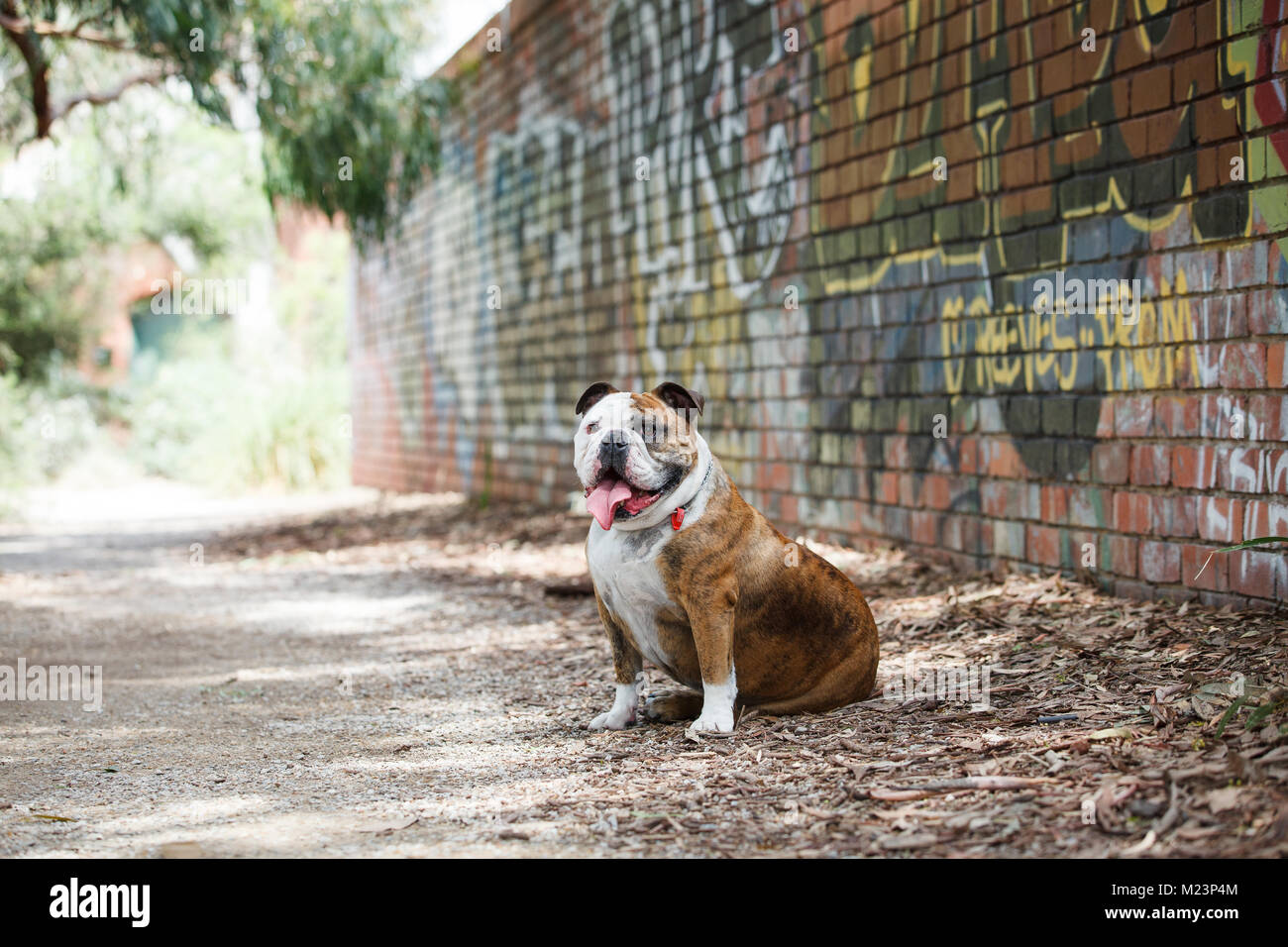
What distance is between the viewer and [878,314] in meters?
8.10

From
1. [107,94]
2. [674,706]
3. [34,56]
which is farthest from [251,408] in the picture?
[674,706]

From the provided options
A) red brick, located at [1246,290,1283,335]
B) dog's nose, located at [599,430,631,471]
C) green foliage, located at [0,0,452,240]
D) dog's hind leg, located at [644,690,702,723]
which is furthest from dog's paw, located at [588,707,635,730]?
green foliage, located at [0,0,452,240]

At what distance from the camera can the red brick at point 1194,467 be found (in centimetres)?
559

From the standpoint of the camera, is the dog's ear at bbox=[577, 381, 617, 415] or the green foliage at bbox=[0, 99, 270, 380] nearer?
the dog's ear at bbox=[577, 381, 617, 415]

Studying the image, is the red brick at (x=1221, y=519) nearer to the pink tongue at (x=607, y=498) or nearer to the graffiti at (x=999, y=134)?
the graffiti at (x=999, y=134)

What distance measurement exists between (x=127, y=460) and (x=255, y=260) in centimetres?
696

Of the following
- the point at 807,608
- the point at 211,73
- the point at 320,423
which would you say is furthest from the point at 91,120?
the point at 807,608

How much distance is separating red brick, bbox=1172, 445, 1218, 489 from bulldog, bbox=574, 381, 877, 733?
180 cm

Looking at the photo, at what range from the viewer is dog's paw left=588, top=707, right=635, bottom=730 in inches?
196

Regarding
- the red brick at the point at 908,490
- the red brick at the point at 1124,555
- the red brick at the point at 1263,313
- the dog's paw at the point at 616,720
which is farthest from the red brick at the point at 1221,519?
the dog's paw at the point at 616,720

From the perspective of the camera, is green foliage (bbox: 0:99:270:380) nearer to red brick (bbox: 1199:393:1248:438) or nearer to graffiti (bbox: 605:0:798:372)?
graffiti (bbox: 605:0:798:372)

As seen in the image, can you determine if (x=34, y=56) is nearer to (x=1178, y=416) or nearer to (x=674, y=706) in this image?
(x=674, y=706)

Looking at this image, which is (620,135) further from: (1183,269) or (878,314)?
(1183,269)

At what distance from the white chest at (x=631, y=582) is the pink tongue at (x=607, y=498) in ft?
0.64
